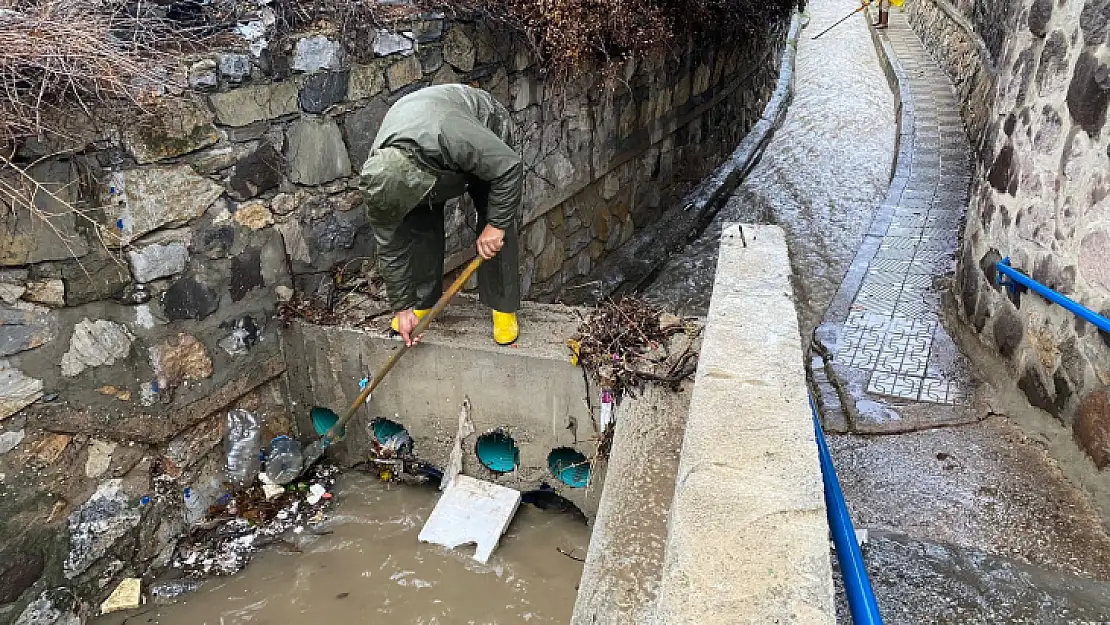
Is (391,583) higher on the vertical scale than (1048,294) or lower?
lower

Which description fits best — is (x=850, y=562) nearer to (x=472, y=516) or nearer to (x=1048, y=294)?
(x=472, y=516)

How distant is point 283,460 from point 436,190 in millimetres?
1521

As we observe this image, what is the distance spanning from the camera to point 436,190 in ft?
10.1

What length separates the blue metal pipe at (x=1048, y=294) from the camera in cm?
321

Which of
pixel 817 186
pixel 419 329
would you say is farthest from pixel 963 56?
pixel 419 329

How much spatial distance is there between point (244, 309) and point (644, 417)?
1.83m

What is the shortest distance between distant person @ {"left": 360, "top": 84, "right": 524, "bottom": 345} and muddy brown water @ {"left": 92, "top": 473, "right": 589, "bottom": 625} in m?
0.89

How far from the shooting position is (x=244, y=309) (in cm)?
341

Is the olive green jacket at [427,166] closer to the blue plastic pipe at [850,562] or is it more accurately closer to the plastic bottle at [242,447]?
the plastic bottle at [242,447]

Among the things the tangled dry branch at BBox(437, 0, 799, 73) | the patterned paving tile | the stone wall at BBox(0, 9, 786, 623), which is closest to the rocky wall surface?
the patterned paving tile

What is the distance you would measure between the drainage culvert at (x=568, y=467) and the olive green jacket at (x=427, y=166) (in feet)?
3.15

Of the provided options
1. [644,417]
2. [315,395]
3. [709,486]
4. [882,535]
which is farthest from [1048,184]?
[315,395]

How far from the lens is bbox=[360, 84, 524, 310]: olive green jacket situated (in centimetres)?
281

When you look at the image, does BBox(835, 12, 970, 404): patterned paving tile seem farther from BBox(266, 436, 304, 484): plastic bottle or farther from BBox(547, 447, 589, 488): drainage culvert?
BBox(266, 436, 304, 484): plastic bottle
